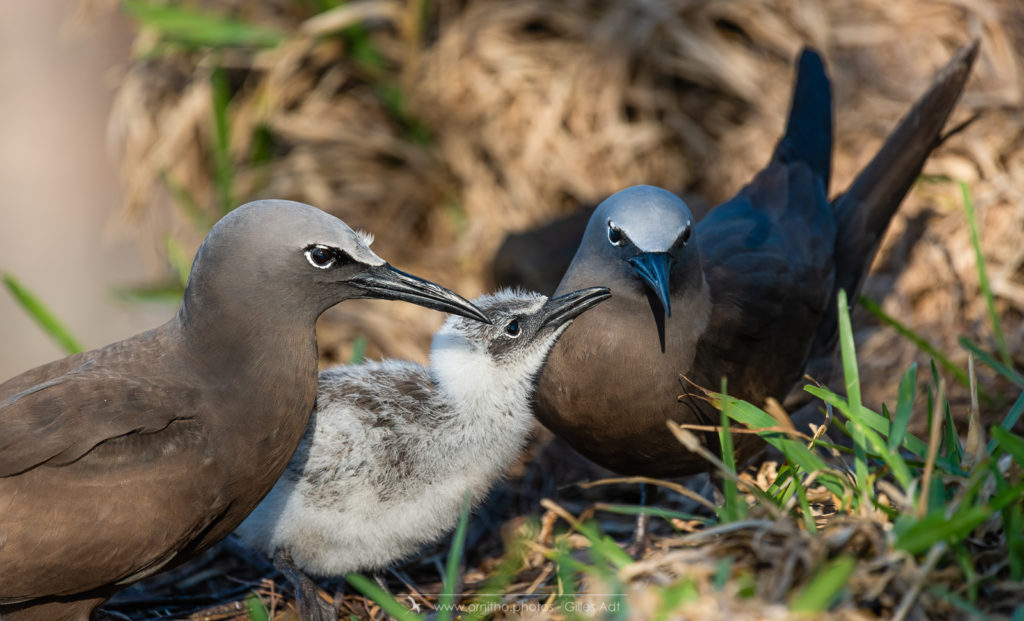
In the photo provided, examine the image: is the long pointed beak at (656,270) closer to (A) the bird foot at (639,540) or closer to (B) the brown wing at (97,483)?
(A) the bird foot at (639,540)

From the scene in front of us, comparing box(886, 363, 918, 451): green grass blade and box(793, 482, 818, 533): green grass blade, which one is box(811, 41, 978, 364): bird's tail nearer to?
box(886, 363, 918, 451): green grass blade

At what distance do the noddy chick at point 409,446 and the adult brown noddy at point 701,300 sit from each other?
164 millimetres

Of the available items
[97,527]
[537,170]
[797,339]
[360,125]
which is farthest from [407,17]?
[97,527]

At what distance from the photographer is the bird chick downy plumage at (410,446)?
3682mm

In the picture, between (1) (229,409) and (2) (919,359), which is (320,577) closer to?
(1) (229,409)

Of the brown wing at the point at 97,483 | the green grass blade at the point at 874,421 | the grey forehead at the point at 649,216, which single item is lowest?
the brown wing at the point at 97,483

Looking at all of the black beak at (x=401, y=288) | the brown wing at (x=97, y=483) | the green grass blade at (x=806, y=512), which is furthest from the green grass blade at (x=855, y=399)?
the brown wing at (x=97, y=483)

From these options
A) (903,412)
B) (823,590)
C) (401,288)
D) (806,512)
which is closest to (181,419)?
(401,288)

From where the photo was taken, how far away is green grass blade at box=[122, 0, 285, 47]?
6.31m

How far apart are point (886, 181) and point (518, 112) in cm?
277

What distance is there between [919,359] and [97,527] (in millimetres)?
3983

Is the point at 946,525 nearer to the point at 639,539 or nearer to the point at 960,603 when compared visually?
the point at 960,603

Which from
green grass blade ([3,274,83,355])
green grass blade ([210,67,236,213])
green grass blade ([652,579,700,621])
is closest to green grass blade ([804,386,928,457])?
green grass blade ([652,579,700,621])

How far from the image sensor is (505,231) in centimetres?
665
